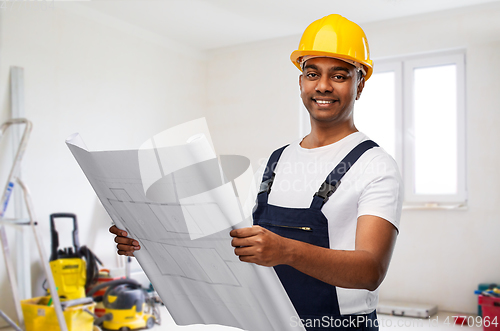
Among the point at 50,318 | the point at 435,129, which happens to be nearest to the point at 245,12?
the point at 435,129

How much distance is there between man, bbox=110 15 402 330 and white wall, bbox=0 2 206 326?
9.76 feet

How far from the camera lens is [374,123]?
179 inches

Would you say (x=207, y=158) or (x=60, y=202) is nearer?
(x=207, y=158)

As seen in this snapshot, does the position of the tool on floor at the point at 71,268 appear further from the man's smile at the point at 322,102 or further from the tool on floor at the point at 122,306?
the man's smile at the point at 322,102

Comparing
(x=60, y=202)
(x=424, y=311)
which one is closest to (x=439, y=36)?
(x=424, y=311)

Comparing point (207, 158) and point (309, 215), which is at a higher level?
point (207, 158)

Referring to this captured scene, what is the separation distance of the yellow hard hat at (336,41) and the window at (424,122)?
3414 millimetres

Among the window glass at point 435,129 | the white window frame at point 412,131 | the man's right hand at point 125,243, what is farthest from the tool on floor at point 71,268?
the window glass at point 435,129

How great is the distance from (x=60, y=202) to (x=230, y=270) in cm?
334

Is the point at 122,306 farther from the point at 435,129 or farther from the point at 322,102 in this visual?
the point at 435,129

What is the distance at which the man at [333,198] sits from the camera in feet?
2.76

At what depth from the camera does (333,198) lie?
38.8 inches

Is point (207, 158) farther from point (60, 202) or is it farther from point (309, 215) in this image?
point (60, 202)

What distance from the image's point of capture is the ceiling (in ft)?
13.0
